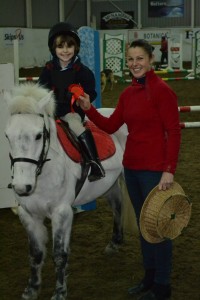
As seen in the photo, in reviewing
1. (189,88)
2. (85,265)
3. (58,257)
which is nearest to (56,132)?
(58,257)

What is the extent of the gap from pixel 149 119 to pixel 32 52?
26783 millimetres

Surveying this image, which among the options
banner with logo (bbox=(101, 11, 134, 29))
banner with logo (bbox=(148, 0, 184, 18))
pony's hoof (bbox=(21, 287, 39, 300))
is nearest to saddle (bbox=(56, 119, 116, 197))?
pony's hoof (bbox=(21, 287, 39, 300))

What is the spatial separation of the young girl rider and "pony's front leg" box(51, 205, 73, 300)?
1.31 feet

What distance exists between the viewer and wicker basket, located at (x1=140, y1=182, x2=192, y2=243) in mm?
3217

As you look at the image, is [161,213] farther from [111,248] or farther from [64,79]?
[111,248]

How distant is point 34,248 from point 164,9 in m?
32.9

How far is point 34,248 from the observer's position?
12.1 feet

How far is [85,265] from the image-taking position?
4.29m

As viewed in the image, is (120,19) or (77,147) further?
(120,19)

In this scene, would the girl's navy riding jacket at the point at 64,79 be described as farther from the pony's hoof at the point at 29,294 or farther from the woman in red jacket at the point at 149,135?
the pony's hoof at the point at 29,294

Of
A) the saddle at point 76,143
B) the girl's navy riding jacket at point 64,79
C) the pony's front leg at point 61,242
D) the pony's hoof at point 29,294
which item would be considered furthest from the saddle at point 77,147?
the pony's hoof at point 29,294

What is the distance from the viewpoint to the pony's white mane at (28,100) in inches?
125

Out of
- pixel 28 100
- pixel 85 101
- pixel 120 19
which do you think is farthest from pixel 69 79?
pixel 120 19

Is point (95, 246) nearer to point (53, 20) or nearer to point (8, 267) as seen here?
point (8, 267)
